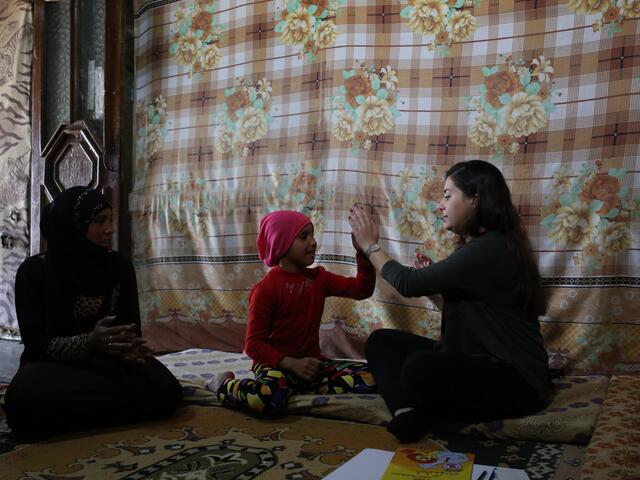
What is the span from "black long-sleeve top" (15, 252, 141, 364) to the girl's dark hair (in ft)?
3.74

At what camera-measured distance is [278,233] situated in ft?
7.47

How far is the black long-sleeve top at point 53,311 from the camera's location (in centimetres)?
197

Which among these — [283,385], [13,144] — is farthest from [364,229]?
[13,144]

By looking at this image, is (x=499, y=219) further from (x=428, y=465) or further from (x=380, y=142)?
(x=380, y=142)

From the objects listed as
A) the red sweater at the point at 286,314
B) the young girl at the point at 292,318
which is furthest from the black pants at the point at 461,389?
the red sweater at the point at 286,314

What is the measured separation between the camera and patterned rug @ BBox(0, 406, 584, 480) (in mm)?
1577

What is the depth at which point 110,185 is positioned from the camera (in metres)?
3.58

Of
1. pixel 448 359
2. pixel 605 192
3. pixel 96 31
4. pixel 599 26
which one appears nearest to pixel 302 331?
pixel 448 359

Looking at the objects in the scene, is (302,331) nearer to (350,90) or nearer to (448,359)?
(448,359)

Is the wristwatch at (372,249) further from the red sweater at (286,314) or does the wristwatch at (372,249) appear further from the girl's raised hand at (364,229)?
the red sweater at (286,314)

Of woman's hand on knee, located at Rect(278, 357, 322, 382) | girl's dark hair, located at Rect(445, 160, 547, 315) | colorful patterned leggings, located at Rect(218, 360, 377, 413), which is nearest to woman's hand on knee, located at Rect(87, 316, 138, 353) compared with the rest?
colorful patterned leggings, located at Rect(218, 360, 377, 413)

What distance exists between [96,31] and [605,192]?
2787mm

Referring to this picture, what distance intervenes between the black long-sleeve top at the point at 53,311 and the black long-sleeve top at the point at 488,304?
38.0 inches

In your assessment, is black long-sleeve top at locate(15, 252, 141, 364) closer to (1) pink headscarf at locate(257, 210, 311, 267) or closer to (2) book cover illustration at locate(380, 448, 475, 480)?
(1) pink headscarf at locate(257, 210, 311, 267)
